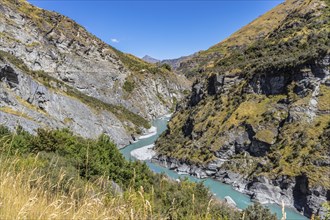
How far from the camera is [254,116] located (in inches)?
2174

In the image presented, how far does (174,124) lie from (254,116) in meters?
29.7

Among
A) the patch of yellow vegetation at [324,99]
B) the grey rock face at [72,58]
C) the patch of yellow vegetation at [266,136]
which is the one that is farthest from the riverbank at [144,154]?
the grey rock face at [72,58]

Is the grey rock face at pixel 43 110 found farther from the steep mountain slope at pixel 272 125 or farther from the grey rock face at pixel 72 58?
the grey rock face at pixel 72 58

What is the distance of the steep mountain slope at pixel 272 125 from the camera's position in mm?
42688

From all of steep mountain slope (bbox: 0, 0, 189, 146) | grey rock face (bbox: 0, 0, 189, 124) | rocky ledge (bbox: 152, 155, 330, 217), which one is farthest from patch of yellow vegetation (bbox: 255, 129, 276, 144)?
grey rock face (bbox: 0, 0, 189, 124)

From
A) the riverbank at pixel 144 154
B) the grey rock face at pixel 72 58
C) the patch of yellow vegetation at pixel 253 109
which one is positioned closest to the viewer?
the patch of yellow vegetation at pixel 253 109

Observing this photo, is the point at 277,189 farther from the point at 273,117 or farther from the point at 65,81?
the point at 65,81

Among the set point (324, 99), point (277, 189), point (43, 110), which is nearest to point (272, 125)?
point (324, 99)

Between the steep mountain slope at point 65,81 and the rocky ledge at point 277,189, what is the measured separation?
31601 millimetres

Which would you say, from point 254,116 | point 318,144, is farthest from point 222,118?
point 318,144

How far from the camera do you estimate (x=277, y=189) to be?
43219 mm

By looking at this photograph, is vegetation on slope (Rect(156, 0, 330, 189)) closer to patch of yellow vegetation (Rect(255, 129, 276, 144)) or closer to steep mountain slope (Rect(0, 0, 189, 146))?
patch of yellow vegetation (Rect(255, 129, 276, 144))

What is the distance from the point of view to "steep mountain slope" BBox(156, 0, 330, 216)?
140ft

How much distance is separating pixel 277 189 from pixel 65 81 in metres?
82.2
